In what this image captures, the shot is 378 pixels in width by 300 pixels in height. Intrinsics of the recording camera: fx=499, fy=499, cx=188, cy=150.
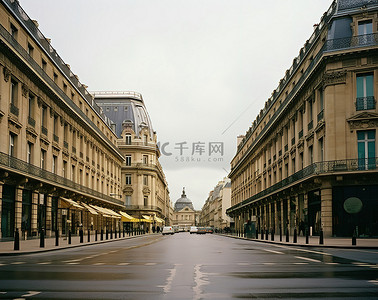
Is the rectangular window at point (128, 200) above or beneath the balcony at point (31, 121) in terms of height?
beneath

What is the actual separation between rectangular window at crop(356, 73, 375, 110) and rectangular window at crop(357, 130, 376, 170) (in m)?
1.82

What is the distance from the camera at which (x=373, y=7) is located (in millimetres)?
35562

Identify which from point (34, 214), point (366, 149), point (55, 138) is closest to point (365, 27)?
point (366, 149)

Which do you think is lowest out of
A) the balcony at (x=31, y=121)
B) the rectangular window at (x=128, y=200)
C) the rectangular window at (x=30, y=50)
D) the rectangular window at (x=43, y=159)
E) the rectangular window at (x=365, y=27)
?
the rectangular window at (x=128, y=200)

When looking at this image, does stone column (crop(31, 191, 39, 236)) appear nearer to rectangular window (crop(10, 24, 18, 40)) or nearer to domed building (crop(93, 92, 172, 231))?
rectangular window (crop(10, 24, 18, 40))

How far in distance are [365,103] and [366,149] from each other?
3.21m

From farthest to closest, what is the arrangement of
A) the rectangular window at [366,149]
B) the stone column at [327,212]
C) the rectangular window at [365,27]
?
the rectangular window at [365,27], the stone column at [327,212], the rectangular window at [366,149]

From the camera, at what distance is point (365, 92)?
3509 cm

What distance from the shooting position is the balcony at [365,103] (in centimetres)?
3462

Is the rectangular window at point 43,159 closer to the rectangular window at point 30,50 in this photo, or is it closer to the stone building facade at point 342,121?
the rectangular window at point 30,50

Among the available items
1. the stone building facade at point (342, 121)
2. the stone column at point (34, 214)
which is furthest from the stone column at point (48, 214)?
the stone building facade at point (342, 121)

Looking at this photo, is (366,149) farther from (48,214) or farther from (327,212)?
(48,214)

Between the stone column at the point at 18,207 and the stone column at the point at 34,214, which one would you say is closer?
the stone column at the point at 18,207

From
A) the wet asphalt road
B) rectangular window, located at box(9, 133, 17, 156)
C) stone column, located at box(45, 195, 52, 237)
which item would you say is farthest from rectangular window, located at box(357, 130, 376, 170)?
stone column, located at box(45, 195, 52, 237)
